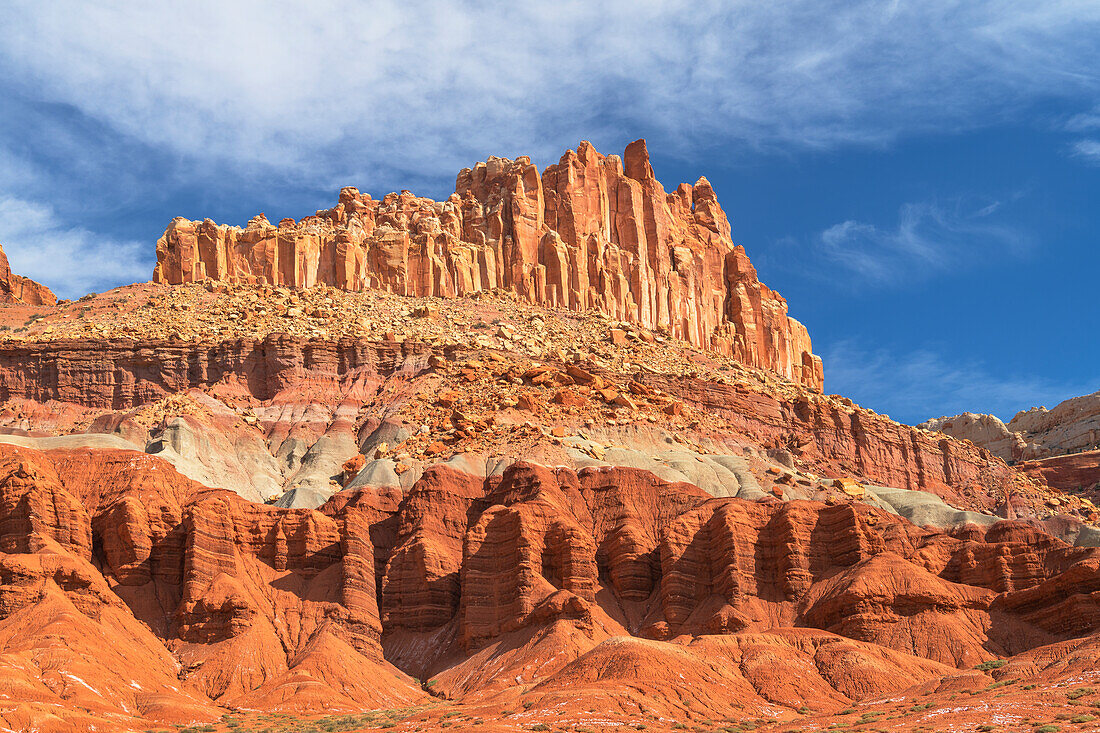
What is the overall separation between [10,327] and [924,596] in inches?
3191

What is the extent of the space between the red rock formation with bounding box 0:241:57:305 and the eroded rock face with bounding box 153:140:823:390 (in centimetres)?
3476

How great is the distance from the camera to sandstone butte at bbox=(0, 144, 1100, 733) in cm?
6094

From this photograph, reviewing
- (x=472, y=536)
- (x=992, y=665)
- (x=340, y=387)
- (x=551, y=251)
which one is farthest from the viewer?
(x=551, y=251)

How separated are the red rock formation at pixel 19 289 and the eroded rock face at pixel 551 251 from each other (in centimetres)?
3476

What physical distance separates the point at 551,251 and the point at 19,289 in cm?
6538

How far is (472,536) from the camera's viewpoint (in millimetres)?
78750

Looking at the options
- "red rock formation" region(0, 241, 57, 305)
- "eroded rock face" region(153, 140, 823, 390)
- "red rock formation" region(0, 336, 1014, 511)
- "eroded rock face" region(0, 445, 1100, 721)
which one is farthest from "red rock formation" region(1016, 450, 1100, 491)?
"red rock formation" region(0, 241, 57, 305)

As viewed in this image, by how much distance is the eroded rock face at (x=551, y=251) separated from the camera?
415 feet

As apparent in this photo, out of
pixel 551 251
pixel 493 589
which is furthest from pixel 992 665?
pixel 551 251

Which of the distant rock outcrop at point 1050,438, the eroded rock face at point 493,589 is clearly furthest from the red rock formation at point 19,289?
the distant rock outcrop at point 1050,438

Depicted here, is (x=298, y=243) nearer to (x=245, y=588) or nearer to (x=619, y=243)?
(x=619, y=243)

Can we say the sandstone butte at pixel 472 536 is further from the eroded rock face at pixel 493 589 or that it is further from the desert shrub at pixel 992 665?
the desert shrub at pixel 992 665

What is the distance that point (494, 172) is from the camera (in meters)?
146

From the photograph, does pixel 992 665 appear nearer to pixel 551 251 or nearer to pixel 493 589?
pixel 493 589
